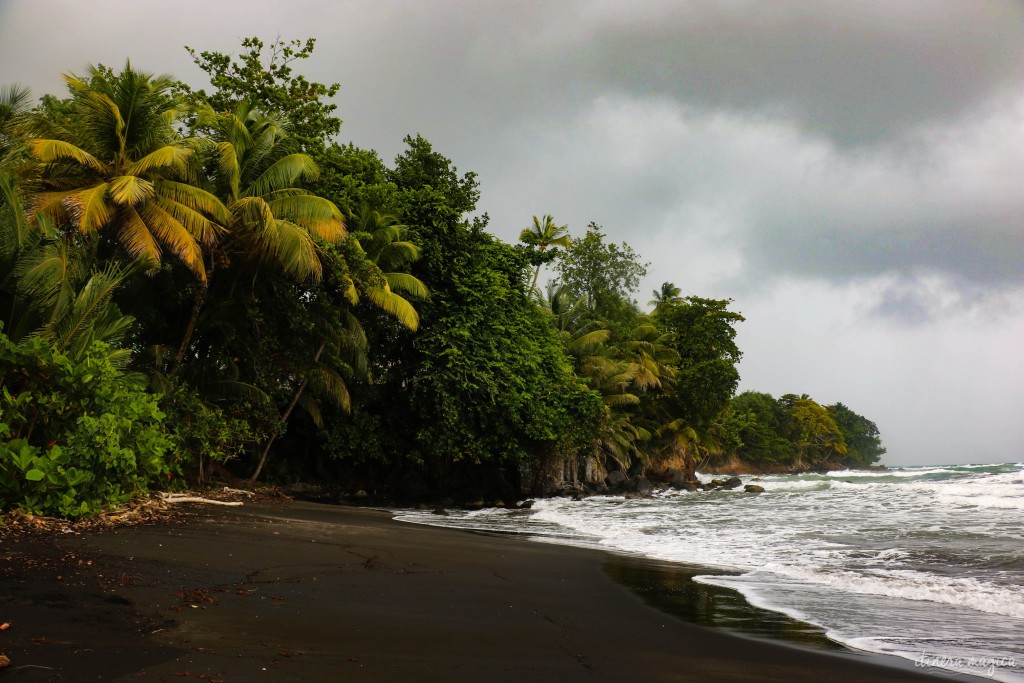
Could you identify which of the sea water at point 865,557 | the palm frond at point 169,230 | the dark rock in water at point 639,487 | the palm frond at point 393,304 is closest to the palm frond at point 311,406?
the palm frond at point 393,304

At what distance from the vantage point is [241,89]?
19.1m

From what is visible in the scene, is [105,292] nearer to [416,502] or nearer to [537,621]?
[537,621]

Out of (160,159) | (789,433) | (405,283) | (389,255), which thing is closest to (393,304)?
(405,283)

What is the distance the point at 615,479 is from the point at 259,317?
18380 mm

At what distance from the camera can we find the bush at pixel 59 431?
21.7 feet

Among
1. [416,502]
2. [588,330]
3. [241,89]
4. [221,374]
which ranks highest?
[241,89]

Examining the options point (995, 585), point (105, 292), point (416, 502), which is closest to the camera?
point (995, 585)

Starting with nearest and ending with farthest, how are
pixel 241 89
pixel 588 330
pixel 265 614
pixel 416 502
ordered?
pixel 265 614
pixel 241 89
pixel 416 502
pixel 588 330

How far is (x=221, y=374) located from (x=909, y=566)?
14.4m

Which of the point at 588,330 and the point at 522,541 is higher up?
the point at 588,330

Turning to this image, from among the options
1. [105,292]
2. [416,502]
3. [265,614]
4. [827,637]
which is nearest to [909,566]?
[827,637]

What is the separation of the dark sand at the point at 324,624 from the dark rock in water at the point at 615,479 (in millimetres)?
22581

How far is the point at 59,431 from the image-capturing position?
7.48 m

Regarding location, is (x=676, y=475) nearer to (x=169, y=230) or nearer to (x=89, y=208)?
(x=169, y=230)
